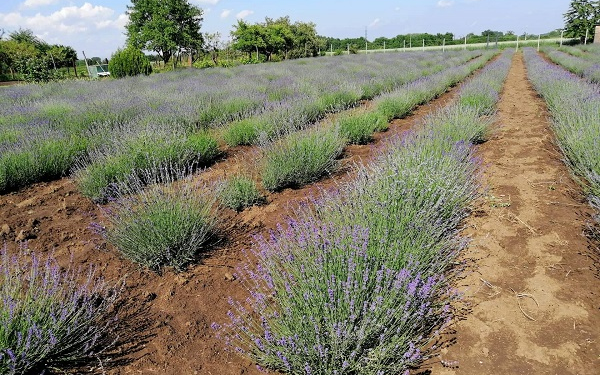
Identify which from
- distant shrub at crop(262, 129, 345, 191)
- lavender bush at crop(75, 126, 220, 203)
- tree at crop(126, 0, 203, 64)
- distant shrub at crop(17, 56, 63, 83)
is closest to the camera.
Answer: lavender bush at crop(75, 126, 220, 203)

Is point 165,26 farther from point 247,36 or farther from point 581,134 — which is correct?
point 581,134

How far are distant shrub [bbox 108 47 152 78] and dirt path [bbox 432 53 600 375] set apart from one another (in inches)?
654

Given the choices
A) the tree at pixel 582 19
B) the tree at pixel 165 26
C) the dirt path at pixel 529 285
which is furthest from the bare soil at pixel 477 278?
the tree at pixel 582 19

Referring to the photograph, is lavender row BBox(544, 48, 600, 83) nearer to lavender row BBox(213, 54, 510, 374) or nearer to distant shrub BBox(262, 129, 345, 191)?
distant shrub BBox(262, 129, 345, 191)

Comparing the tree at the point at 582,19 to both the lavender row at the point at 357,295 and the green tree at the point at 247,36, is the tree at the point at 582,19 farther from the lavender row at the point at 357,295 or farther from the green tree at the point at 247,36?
the lavender row at the point at 357,295

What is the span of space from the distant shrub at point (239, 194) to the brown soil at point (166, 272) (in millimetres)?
98

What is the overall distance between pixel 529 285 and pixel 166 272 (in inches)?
107

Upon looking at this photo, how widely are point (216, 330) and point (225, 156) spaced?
13.4ft

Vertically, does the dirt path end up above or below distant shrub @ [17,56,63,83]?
below

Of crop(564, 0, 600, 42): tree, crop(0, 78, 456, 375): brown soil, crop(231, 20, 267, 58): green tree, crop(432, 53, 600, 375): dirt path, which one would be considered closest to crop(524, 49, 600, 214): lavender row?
crop(432, 53, 600, 375): dirt path

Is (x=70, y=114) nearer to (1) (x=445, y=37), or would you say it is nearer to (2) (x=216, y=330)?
(2) (x=216, y=330)

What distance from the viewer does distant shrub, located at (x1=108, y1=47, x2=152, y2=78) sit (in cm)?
1675

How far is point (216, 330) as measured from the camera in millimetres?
2367

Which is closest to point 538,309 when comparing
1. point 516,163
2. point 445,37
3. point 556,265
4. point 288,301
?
point 556,265
